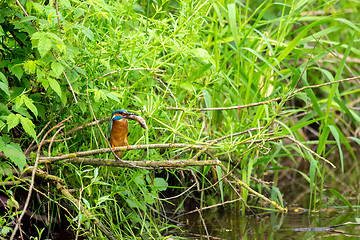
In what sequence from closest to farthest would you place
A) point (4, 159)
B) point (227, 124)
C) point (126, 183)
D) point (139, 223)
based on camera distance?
point (4, 159) < point (126, 183) < point (139, 223) < point (227, 124)

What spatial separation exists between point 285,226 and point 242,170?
1.32 ft

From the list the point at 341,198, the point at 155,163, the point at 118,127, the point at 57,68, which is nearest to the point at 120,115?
the point at 118,127

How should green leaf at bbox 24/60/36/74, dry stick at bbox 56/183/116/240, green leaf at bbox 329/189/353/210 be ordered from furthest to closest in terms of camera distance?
green leaf at bbox 329/189/353/210 → dry stick at bbox 56/183/116/240 → green leaf at bbox 24/60/36/74

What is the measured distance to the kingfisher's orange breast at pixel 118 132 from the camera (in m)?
1.95

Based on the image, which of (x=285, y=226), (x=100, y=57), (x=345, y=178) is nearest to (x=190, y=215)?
(x=285, y=226)

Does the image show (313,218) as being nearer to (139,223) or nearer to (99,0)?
(139,223)

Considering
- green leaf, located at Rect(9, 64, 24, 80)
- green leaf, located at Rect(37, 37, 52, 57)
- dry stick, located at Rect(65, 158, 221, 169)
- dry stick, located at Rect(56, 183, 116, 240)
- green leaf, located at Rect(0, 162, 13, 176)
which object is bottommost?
dry stick, located at Rect(56, 183, 116, 240)

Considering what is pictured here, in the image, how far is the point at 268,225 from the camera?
244 cm

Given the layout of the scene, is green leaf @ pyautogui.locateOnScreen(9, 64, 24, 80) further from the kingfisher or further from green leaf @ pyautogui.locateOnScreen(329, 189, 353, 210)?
green leaf @ pyautogui.locateOnScreen(329, 189, 353, 210)

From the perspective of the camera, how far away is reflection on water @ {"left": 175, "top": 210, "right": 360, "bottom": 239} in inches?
88.4

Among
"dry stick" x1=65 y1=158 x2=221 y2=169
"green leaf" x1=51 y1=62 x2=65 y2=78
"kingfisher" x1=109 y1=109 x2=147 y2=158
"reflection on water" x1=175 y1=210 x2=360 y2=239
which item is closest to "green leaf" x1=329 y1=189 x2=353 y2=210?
"reflection on water" x1=175 y1=210 x2=360 y2=239

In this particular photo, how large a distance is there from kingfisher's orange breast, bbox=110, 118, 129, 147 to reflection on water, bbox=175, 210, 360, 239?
620 millimetres

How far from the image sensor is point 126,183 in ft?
7.19

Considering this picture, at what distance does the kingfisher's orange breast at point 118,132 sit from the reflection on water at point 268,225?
62 cm
